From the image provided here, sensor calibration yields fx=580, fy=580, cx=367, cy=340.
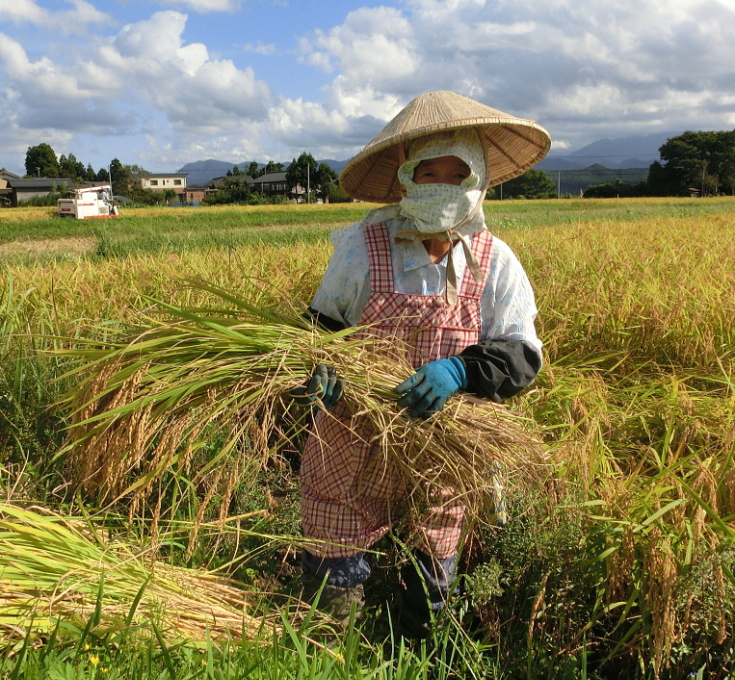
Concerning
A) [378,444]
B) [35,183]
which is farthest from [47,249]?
[35,183]

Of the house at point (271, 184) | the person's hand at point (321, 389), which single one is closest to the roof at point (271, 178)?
the house at point (271, 184)

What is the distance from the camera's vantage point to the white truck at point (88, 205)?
23.5 m

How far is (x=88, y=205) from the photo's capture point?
23734mm

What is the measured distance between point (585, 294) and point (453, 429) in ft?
7.25

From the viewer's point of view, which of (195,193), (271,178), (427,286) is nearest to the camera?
(427,286)

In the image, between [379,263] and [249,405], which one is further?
[379,263]

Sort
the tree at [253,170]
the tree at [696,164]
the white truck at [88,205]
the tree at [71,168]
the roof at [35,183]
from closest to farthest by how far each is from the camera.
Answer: the white truck at [88,205] → the tree at [696,164] → the roof at [35,183] → the tree at [71,168] → the tree at [253,170]

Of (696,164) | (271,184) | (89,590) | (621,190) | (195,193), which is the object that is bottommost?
(89,590)

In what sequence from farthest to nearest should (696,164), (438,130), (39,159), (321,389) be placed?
(39,159) → (696,164) → (438,130) → (321,389)

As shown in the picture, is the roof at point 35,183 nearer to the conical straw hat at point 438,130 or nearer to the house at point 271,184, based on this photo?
the house at point 271,184

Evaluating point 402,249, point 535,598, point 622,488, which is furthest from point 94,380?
point 622,488

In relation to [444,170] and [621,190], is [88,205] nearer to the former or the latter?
[444,170]

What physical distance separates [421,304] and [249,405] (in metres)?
0.52

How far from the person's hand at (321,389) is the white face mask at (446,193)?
456 mm
